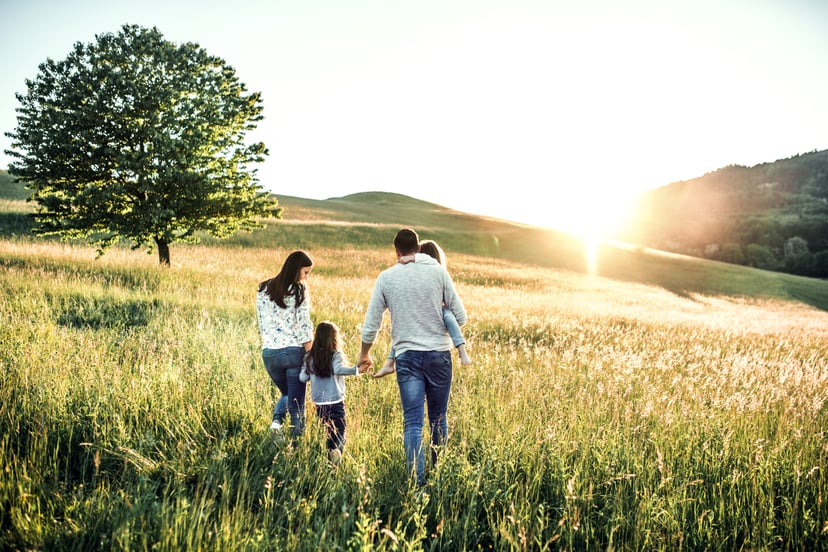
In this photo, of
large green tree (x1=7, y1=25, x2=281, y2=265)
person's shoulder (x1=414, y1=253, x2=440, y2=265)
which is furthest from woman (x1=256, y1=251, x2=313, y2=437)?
large green tree (x1=7, y1=25, x2=281, y2=265)

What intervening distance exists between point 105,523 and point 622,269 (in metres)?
55.9

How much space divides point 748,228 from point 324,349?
120863mm

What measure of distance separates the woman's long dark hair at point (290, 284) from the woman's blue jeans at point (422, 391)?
1396 millimetres

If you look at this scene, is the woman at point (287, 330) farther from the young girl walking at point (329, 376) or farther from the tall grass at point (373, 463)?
the tall grass at point (373, 463)

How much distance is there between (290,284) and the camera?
4.94 meters

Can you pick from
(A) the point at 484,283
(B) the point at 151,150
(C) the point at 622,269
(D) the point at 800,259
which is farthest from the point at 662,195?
(B) the point at 151,150

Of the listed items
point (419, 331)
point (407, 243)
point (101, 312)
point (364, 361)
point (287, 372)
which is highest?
point (407, 243)

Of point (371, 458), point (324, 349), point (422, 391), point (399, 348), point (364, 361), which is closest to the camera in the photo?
point (371, 458)

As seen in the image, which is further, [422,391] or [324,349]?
[324,349]

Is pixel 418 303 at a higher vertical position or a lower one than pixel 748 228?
lower

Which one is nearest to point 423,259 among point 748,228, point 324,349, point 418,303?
point 418,303

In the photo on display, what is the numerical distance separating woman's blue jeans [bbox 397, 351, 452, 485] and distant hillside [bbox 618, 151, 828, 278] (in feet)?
326

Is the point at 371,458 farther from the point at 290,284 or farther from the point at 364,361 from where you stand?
the point at 290,284

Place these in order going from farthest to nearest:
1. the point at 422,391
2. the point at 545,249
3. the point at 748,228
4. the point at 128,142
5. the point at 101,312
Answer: the point at 748,228, the point at 545,249, the point at 128,142, the point at 101,312, the point at 422,391
